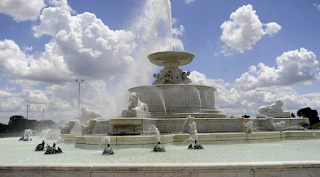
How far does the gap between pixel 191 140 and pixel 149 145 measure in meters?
2.94

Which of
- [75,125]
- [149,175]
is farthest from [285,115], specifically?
[149,175]

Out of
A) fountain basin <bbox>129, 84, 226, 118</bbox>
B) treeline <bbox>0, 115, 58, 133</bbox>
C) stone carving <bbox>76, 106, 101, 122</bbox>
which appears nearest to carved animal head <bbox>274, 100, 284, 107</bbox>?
fountain basin <bbox>129, 84, 226, 118</bbox>

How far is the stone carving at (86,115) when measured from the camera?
2002cm

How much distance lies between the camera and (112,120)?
13.4 m

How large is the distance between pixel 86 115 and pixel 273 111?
52.0ft

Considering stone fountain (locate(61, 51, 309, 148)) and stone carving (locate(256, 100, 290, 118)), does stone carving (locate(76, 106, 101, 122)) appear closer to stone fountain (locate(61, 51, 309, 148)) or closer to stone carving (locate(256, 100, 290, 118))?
stone fountain (locate(61, 51, 309, 148))

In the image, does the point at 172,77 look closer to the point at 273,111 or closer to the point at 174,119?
the point at 174,119

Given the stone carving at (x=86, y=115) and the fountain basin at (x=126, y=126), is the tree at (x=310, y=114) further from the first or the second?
the fountain basin at (x=126, y=126)

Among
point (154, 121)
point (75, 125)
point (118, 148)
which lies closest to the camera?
point (118, 148)

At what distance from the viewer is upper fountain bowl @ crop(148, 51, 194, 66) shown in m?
23.0

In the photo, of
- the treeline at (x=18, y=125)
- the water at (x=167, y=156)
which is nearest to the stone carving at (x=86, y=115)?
the water at (x=167, y=156)

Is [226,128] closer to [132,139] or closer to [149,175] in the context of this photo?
[132,139]

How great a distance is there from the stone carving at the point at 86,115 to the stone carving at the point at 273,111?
1404cm

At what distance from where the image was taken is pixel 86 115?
20.1 metres
